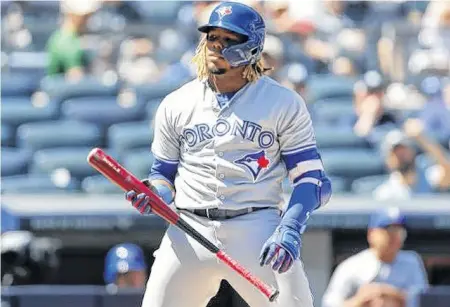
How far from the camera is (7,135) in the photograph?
905cm

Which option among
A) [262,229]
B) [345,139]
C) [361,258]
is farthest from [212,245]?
[345,139]

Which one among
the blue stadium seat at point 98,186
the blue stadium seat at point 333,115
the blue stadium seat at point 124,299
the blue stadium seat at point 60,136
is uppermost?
the blue stadium seat at point 333,115

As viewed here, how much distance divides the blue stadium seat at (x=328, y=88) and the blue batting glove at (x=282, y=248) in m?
5.13

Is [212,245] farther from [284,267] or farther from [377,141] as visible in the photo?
[377,141]

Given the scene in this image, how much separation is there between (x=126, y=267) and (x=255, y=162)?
2.85 meters

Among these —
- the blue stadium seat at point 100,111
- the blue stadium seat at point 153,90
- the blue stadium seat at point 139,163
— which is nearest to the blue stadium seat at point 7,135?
the blue stadium seat at point 100,111

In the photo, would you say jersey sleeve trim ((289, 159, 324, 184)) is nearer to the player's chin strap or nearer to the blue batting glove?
the player's chin strap

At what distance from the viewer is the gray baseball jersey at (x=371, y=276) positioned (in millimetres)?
6977

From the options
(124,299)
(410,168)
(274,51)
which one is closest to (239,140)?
(124,299)

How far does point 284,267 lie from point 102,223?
350 cm

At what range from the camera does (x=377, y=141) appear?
8750 millimetres

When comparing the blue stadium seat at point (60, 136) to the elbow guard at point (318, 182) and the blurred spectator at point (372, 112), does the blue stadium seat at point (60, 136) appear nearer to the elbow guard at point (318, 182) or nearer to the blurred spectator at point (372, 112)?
the blurred spectator at point (372, 112)

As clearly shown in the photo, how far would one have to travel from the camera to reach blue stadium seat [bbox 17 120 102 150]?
8867mm

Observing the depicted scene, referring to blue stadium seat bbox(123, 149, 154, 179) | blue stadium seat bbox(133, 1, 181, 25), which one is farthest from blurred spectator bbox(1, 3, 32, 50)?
blue stadium seat bbox(123, 149, 154, 179)
